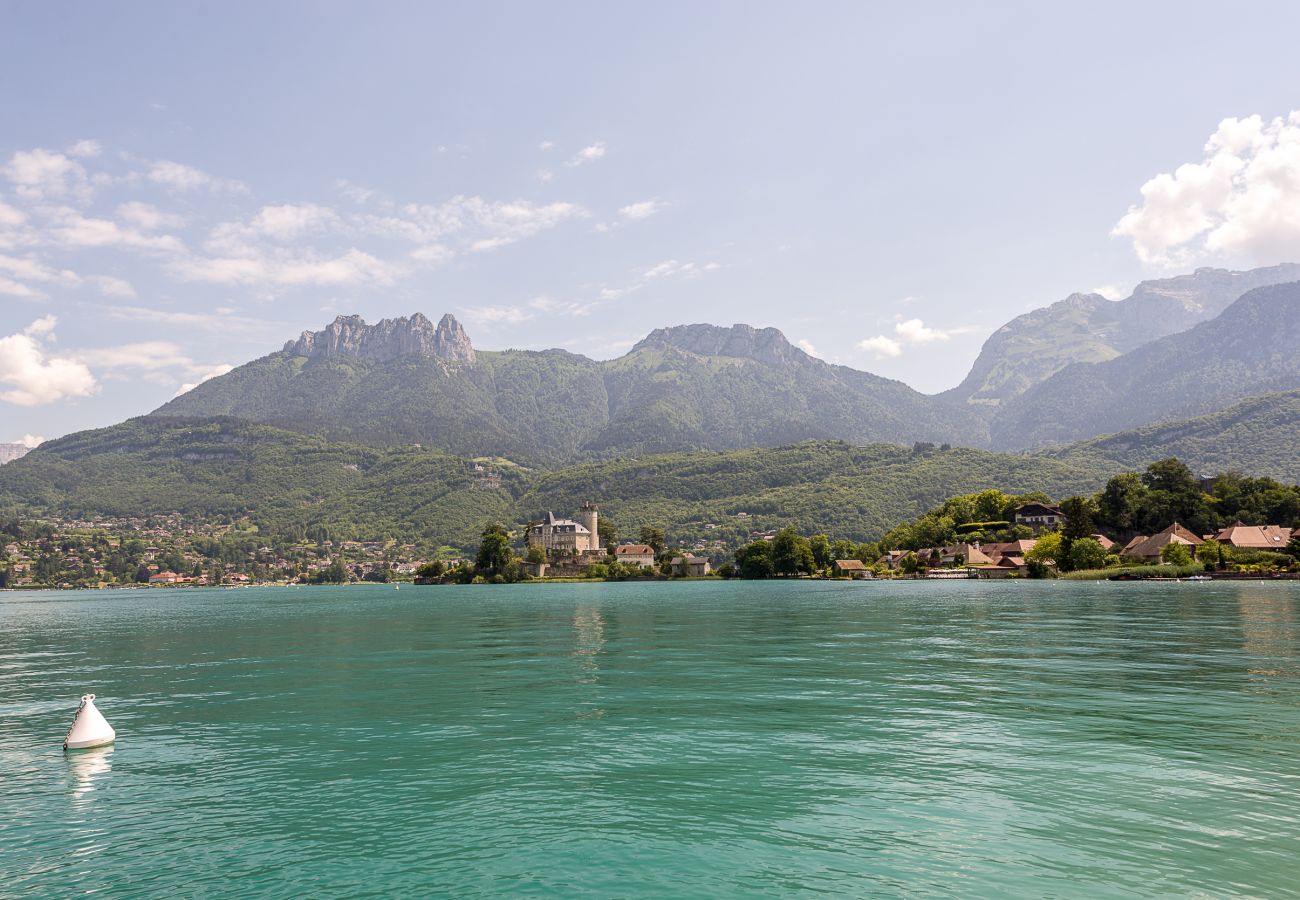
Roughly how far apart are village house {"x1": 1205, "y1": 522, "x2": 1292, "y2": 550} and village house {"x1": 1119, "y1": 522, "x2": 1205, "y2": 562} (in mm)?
3320

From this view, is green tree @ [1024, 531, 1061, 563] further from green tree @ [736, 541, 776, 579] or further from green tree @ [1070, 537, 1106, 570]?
green tree @ [736, 541, 776, 579]

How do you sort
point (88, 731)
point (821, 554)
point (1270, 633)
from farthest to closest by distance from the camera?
1. point (821, 554)
2. point (1270, 633)
3. point (88, 731)

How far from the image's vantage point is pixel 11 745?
20.5 m

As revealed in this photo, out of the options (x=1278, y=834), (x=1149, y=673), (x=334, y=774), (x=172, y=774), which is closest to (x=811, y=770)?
(x=1278, y=834)

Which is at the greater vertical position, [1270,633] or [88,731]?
[88,731]

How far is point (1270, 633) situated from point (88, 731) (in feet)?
174

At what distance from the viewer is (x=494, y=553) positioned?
195m

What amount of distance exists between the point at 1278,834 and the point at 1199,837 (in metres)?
1.24

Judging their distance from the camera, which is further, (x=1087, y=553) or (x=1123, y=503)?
(x=1123, y=503)

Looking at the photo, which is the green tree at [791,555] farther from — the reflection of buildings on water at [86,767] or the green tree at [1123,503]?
the reflection of buildings on water at [86,767]

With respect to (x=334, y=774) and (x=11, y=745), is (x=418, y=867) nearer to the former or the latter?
(x=334, y=774)

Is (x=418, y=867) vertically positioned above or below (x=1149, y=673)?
above

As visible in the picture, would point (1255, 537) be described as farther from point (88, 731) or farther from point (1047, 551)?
point (88, 731)

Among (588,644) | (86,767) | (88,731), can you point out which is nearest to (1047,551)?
(588,644)
